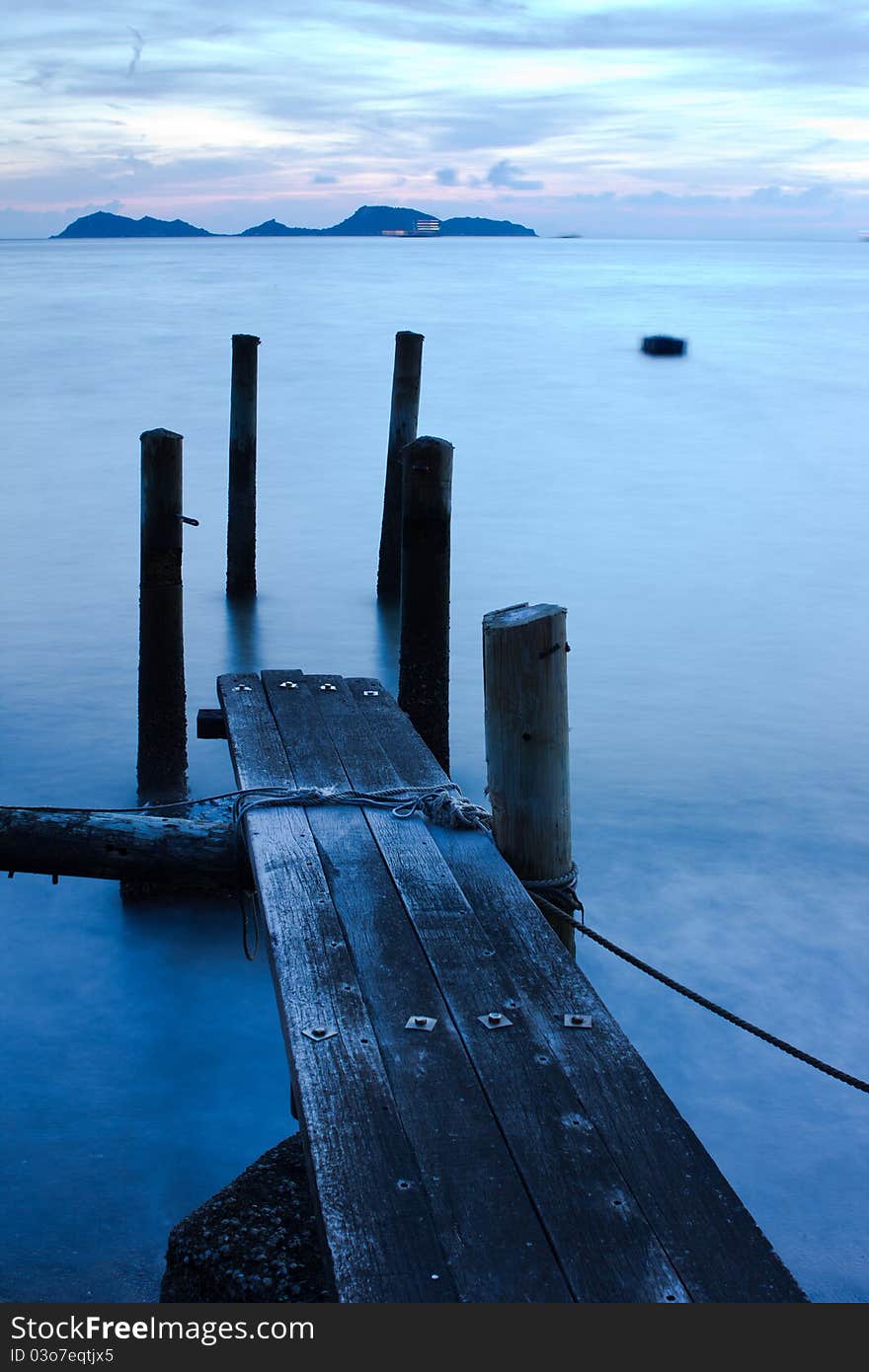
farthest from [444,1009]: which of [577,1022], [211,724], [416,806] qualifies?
[211,724]

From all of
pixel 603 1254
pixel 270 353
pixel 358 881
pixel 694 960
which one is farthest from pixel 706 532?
pixel 270 353

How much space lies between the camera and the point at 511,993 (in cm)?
283

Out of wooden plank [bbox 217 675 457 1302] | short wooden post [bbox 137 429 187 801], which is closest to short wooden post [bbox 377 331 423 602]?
short wooden post [bbox 137 429 187 801]

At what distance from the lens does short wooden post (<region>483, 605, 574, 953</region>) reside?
10.8 feet

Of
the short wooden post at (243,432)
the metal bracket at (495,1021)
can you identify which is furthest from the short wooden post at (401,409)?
the metal bracket at (495,1021)

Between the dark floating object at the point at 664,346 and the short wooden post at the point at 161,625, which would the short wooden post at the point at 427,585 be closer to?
the short wooden post at the point at 161,625

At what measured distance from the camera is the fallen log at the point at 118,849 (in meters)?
3.61

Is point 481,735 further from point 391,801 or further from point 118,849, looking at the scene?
point 118,849

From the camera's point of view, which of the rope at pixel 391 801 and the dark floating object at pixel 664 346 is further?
the dark floating object at pixel 664 346

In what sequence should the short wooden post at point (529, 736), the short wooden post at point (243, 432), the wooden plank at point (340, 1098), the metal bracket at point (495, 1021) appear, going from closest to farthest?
the wooden plank at point (340, 1098), the metal bracket at point (495, 1021), the short wooden post at point (529, 736), the short wooden post at point (243, 432)

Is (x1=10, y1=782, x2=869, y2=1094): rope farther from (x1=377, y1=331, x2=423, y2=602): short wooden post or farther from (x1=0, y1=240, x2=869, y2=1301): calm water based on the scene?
(x1=377, y1=331, x2=423, y2=602): short wooden post

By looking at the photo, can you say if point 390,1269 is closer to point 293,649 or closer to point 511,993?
point 511,993

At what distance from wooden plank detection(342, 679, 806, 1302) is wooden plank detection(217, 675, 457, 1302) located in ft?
1.22

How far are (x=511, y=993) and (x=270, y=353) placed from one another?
30.0m
